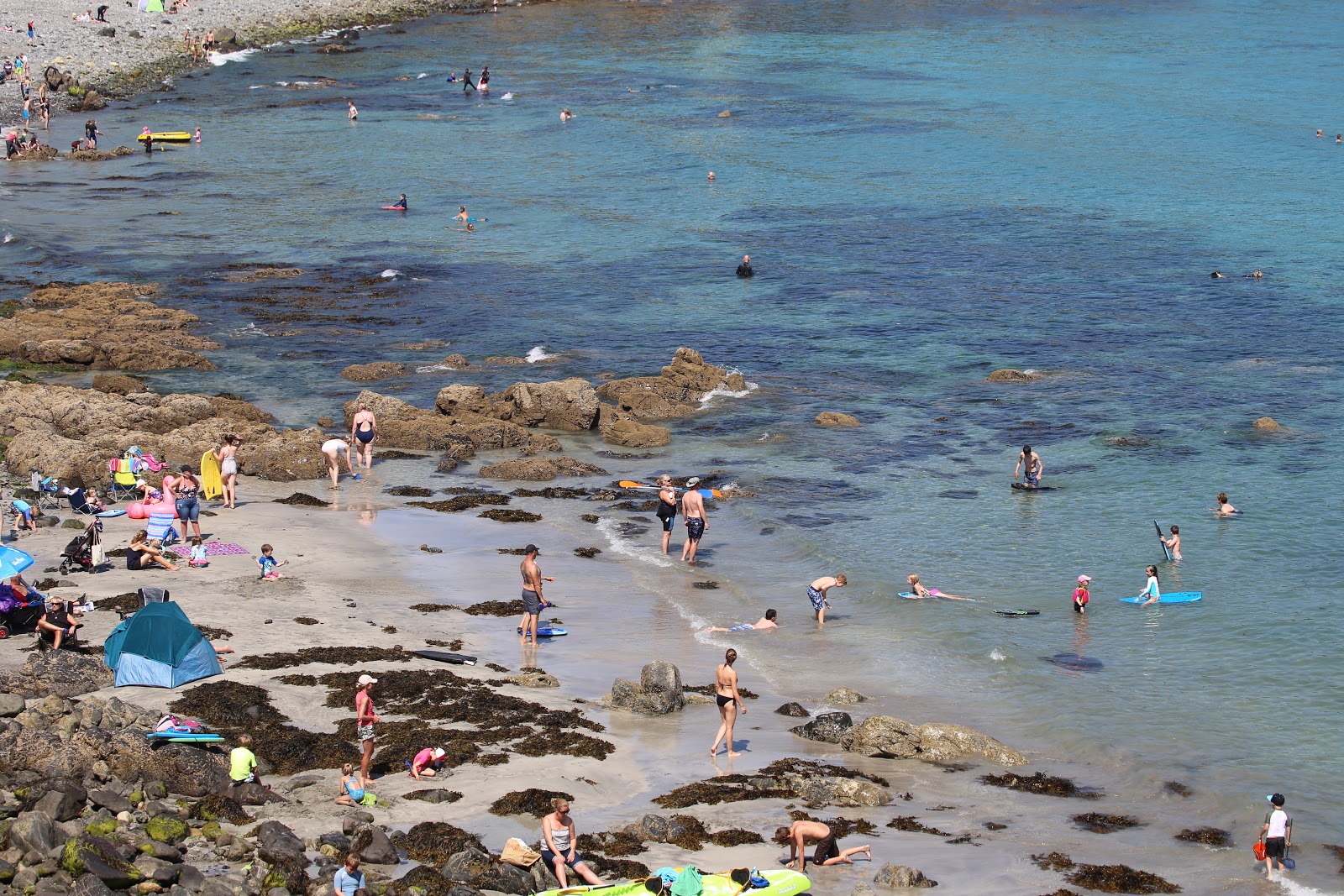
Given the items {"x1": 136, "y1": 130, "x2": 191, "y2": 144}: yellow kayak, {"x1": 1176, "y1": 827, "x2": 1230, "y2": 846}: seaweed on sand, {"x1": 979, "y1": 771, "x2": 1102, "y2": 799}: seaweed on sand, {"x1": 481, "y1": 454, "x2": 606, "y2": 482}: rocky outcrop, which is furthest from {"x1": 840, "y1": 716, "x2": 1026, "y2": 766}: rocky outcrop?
{"x1": 136, "y1": 130, "x2": 191, "y2": 144}: yellow kayak

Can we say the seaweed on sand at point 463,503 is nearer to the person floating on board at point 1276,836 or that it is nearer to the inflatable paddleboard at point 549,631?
the inflatable paddleboard at point 549,631

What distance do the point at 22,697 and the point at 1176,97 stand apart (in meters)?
75.3

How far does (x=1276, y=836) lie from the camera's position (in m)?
15.1

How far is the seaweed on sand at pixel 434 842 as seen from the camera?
45.3 ft

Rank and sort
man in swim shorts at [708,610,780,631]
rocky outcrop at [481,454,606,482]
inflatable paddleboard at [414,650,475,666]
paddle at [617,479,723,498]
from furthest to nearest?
rocky outcrop at [481,454,606,482] < paddle at [617,479,723,498] < man in swim shorts at [708,610,780,631] < inflatable paddleboard at [414,650,475,666]

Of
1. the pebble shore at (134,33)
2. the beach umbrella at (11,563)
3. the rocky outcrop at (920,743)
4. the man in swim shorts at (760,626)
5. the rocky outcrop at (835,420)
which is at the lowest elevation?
the man in swim shorts at (760,626)

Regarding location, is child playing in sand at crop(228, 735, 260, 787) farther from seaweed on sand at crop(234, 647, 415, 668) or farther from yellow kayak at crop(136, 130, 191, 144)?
yellow kayak at crop(136, 130, 191, 144)

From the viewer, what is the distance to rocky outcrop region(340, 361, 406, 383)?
119ft

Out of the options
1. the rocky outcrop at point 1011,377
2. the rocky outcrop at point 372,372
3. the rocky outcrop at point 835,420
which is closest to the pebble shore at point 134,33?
the rocky outcrop at point 372,372

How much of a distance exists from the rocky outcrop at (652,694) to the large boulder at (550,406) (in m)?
14.8

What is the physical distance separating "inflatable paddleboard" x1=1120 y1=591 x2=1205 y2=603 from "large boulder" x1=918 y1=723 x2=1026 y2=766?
6.91 m

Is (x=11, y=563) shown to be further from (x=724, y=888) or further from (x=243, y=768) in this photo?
(x=724, y=888)

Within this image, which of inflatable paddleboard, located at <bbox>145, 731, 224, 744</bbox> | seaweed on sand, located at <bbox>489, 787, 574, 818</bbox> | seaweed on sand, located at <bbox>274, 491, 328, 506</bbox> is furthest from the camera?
seaweed on sand, located at <bbox>274, 491, 328, 506</bbox>

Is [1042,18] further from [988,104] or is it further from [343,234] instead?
[343,234]
